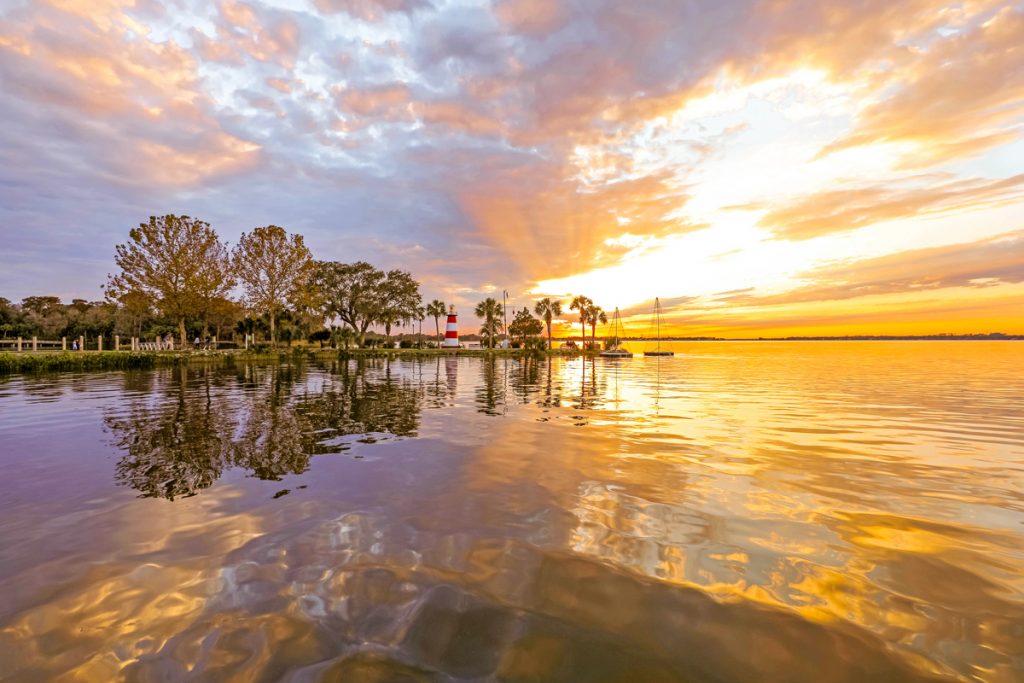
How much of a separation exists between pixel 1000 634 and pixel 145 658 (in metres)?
7.65

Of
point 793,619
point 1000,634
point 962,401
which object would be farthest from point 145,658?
point 962,401

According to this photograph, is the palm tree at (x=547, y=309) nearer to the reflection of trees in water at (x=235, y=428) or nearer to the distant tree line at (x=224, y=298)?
the distant tree line at (x=224, y=298)

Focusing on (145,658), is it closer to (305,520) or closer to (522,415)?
(305,520)

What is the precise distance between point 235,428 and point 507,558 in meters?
11.8

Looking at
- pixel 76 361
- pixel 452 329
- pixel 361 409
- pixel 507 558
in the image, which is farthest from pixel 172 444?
pixel 452 329

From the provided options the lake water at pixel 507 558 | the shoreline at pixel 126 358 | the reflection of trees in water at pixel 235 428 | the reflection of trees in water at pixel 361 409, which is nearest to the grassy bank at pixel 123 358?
the shoreline at pixel 126 358

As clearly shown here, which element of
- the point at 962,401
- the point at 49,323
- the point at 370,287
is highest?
the point at 370,287

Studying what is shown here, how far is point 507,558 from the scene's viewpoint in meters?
5.50

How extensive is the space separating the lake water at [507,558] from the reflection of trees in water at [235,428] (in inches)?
5.7

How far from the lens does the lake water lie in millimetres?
3713

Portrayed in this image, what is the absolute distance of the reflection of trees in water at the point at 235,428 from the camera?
9.16 metres

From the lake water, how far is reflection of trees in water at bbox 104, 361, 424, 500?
0.48ft

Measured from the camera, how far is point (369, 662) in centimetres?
360

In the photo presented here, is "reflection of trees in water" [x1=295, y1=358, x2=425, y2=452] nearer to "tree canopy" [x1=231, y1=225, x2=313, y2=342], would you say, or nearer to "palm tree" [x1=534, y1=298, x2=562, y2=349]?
"tree canopy" [x1=231, y1=225, x2=313, y2=342]
